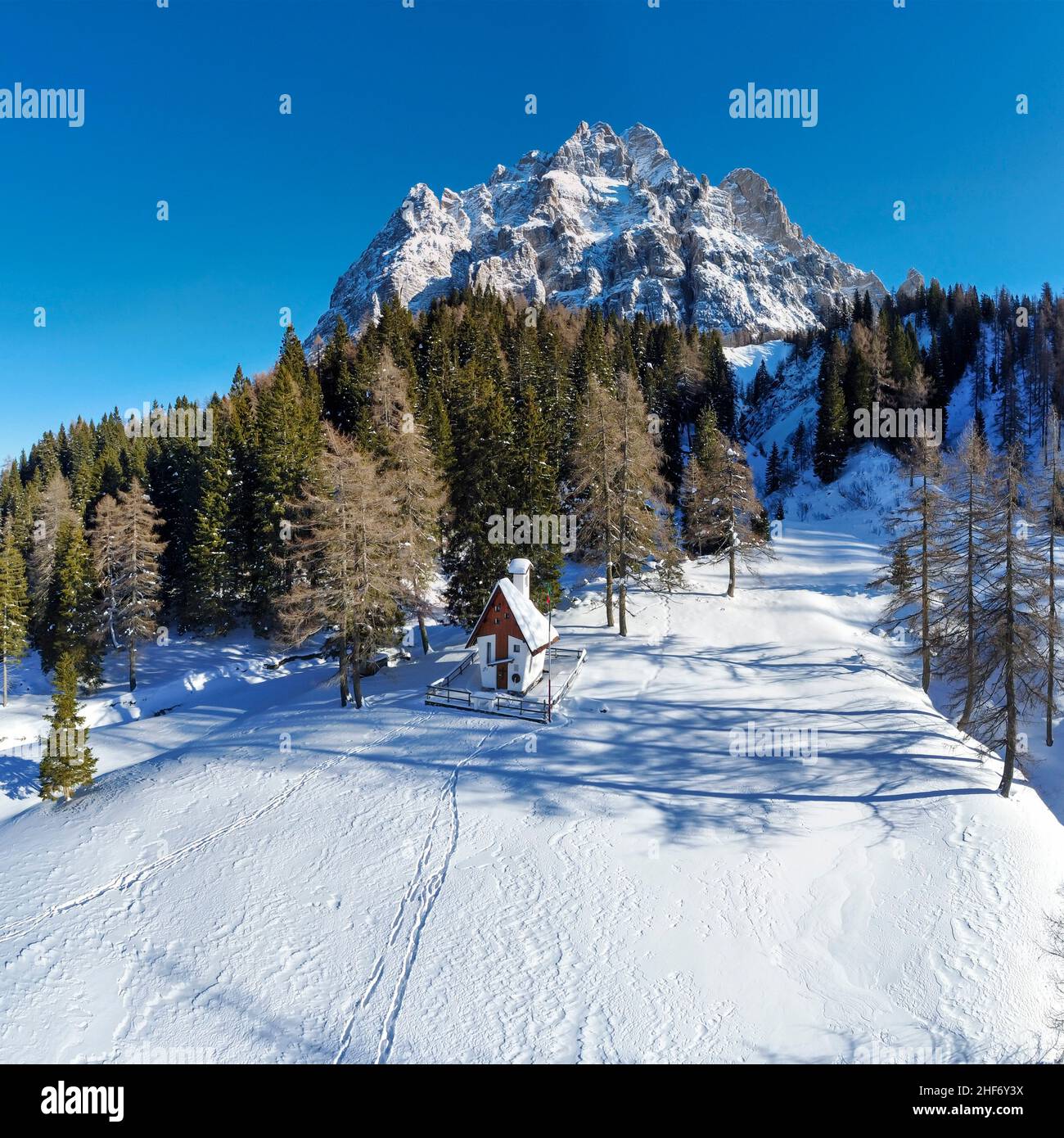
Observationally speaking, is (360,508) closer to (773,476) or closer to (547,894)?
(547,894)

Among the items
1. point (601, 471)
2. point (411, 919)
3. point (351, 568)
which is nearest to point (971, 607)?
point (601, 471)

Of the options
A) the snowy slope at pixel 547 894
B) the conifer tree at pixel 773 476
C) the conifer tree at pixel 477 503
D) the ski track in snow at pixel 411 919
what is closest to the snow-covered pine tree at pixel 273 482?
the conifer tree at pixel 477 503

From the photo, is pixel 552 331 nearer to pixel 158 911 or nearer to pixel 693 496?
pixel 693 496

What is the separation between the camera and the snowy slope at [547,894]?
11.0 m

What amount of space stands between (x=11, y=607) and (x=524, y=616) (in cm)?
3826

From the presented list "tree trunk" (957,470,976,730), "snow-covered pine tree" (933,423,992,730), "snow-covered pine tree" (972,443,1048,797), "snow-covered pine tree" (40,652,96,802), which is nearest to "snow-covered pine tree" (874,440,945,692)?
"snow-covered pine tree" (933,423,992,730)

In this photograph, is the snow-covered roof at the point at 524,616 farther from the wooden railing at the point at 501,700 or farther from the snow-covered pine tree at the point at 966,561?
the snow-covered pine tree at the point at 966,561

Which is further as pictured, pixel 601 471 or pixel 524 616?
pixel 601 471

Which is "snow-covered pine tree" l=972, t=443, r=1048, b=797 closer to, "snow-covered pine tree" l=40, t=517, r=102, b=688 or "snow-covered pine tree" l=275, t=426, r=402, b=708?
"snow-covered pine tree" l=275, t=426, r=402, b=708

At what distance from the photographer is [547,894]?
46.4ft

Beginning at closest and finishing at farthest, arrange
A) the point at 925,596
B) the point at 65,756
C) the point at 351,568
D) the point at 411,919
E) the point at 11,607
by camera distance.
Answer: the point at 411,919 < the point at 65,756 < the point at 351,568 < the point at 925,596 < the point at 11,607

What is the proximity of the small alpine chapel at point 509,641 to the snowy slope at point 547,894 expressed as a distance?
86.7 inches

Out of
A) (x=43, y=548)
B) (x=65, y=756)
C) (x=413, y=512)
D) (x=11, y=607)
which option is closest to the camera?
(x=65, y=756)

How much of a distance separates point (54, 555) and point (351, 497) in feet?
107
